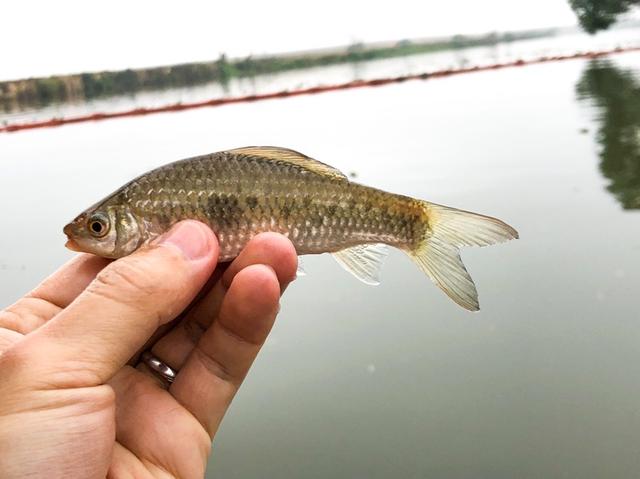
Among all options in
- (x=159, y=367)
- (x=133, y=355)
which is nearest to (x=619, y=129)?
(x=159, y=367)

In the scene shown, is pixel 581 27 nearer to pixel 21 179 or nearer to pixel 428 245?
pixel 21 179

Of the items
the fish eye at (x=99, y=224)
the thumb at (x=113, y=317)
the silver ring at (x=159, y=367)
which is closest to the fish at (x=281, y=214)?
the fish eye at (x=99, y=224)

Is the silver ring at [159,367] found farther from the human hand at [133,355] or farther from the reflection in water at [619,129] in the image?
the reflection in water at [619,129]

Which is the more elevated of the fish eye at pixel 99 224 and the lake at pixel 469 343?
the fish eye at pixel 99 224

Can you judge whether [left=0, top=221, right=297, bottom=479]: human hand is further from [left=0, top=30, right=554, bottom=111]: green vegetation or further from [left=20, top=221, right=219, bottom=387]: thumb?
[left=0, top=30, right=554, bottom=111]: green vegetation

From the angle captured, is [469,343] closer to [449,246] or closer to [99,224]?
[449,246]
